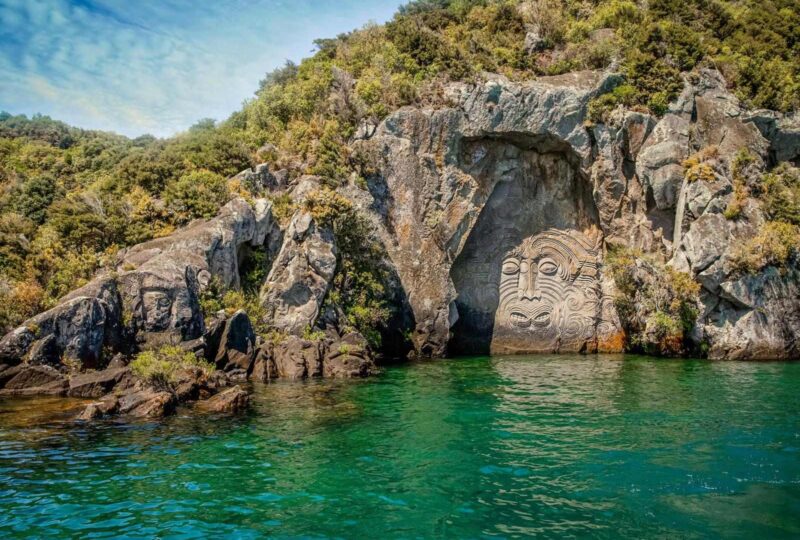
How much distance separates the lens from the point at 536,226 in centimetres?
3294

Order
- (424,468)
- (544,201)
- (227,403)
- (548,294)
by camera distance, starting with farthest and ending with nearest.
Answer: (544,201)
(548,294)
(227,403)
(424,468)

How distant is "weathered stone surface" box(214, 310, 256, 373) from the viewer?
22.0 m

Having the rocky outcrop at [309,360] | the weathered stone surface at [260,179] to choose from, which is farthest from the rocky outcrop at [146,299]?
the weathered stone surface at [260,179]

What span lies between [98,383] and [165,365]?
88.1 inches

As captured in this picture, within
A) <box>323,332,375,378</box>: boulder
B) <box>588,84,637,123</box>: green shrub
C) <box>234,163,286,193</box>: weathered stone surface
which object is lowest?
<box>323,332,375,378</box>: boulder

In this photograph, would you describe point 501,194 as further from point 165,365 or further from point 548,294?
point 165,365

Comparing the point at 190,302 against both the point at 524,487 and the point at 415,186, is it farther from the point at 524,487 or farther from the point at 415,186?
the point at 524,487

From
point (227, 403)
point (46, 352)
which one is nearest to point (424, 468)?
point (227, 403)

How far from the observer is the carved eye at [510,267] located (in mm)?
32625

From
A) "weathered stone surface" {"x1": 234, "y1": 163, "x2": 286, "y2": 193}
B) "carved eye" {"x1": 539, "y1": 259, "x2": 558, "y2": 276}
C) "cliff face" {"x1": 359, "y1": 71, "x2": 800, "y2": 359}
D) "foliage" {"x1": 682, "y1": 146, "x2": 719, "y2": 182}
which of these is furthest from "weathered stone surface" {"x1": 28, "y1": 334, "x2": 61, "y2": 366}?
"foliage" {"x1": 682, "y1": 146, "x2": 719, "y2": 182}

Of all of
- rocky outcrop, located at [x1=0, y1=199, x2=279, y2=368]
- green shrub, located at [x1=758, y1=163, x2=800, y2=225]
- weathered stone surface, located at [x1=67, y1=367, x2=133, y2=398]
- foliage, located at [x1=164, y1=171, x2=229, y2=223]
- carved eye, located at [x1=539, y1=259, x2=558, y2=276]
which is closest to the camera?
weathered stone surface, located at [x1=67, y1=367, x2=133, y2=398]

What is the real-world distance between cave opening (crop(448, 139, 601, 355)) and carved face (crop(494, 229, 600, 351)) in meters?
0.06

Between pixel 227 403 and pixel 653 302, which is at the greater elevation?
pixel 653 302

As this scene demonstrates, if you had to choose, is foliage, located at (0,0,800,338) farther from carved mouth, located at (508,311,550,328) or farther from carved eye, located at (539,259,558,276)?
carved mouth, located at (508,311,550,328)
